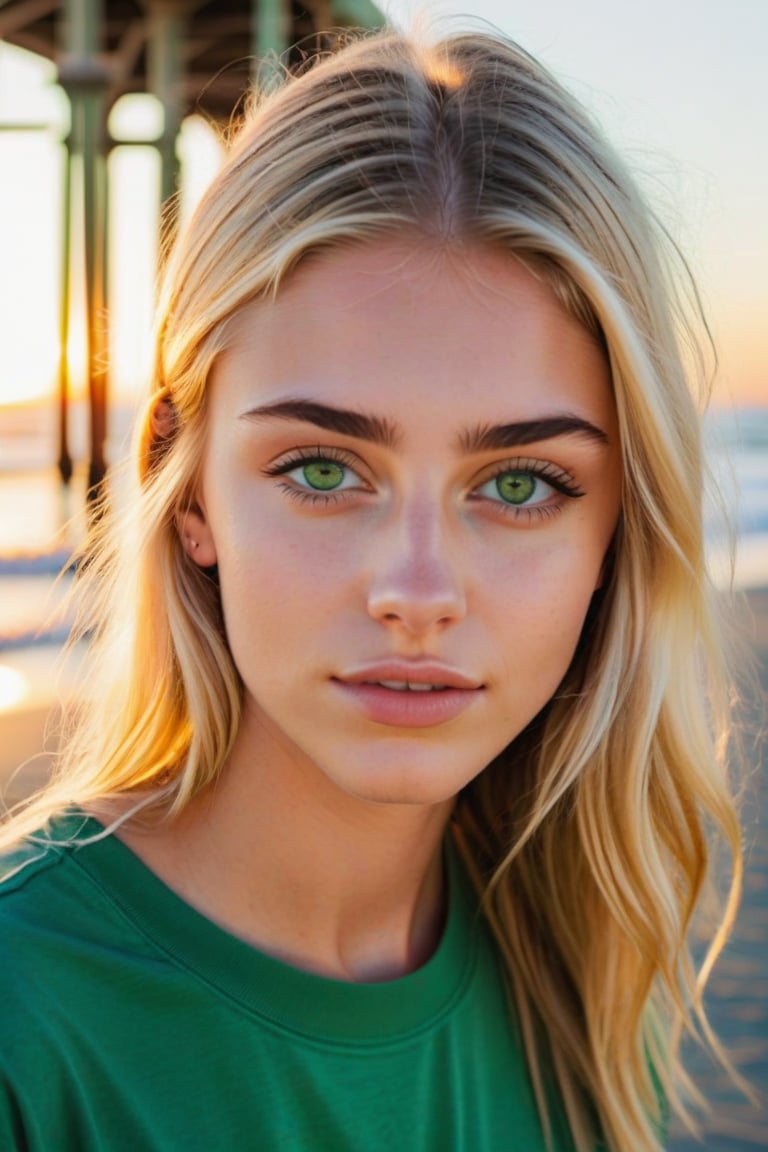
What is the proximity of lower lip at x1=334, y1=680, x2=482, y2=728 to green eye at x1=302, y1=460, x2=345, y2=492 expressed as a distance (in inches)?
8.4

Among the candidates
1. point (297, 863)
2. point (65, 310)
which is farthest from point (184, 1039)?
point (65, 310)

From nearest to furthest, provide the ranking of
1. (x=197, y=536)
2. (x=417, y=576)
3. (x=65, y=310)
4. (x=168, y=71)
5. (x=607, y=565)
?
(x=417, y=576) → (x=197, y=536) → (x=607, y=565) → (x=168, y=71) → (x=65, y=310)

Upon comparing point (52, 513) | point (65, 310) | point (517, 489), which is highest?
point (65, 310)

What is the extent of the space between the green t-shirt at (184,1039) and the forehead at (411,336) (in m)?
0.57

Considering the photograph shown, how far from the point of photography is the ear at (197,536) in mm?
1836

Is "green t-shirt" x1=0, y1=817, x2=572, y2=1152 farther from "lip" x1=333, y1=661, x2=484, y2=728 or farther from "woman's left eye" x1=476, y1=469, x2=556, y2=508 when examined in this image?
"woman's left eye" x1=476, y1=469, x2=556, y2=508

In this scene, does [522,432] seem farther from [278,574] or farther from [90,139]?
[90,139]

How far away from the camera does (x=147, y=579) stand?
191cm

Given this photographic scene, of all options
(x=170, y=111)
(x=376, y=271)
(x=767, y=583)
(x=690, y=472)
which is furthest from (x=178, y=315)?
(x=170, y=111)

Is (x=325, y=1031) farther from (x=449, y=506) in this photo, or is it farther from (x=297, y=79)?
(x=297, y=79)

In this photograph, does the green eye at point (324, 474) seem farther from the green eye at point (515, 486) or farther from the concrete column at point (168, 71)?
the concrete column at point (168, 71)

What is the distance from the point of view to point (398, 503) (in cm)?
164

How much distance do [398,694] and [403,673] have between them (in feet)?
0.09

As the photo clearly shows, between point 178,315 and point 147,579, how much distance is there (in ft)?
1.07
